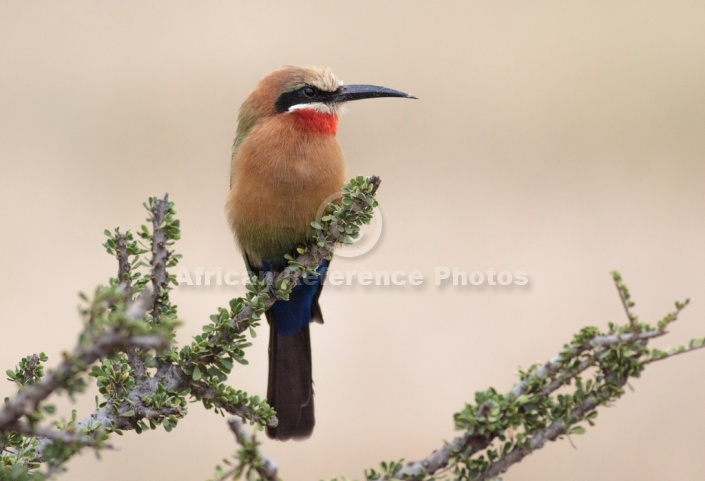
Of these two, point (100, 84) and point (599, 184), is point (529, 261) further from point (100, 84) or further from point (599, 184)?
point (100, 84)

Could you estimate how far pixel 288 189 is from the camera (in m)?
3.28

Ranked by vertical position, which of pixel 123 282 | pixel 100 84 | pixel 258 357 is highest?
pixel 100 84

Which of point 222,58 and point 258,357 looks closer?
point 258,357

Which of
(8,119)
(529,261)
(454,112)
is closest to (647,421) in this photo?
(529,261)

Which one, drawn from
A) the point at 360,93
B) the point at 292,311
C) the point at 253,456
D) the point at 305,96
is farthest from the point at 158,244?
the point at 360,93

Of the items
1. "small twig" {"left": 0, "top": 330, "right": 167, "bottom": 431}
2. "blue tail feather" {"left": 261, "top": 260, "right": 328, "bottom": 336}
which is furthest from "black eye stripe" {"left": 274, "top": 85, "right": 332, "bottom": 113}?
"small twig" {"left": 0, "top": 330, "right": 167, "bottom": 431}

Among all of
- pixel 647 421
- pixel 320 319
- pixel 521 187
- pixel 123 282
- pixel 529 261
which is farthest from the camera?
pixel 521 187

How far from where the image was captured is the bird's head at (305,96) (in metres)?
3.47

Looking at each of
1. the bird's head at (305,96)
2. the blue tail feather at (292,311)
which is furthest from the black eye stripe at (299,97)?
the blue tail feather at (292,311)

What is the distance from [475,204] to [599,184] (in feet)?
3.11

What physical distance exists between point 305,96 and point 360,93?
0.21 m

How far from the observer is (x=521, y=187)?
6.30 meters

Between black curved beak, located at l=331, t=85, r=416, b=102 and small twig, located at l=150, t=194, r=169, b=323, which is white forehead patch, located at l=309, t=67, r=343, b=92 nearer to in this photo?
black curved beak, located at l=331, t=85, r=416, b=102

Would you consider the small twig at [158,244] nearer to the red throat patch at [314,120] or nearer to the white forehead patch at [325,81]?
the red throat patch at [314,120]
